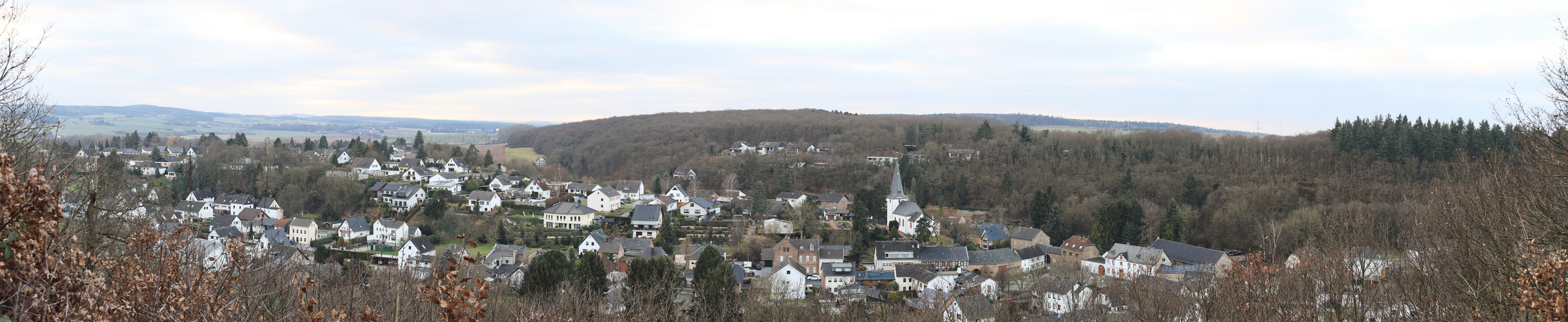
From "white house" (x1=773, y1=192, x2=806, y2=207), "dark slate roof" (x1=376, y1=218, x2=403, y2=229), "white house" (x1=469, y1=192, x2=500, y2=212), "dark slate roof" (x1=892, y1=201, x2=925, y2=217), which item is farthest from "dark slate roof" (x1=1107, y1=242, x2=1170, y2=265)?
"dark slate roof" (x1=376, y1=218, x2=403, y2=229)

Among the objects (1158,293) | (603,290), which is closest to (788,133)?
(603,290)

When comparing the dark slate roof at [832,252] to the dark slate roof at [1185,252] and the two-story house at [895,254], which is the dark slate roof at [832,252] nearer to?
the two-story house at [895,254]

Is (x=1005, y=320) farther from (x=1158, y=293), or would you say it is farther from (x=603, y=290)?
(x=603, y=290)

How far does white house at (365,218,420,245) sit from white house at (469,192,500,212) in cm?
496

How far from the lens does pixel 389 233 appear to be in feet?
96.0

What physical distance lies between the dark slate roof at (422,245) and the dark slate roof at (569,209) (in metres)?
6.22

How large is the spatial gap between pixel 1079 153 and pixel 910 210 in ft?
51.4

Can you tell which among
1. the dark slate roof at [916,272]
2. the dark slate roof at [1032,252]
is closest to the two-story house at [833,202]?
the dark slate roof at [1032,252]

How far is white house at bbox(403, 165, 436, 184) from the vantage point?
136 feet

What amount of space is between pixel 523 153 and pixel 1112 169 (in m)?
49.9

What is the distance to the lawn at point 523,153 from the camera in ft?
213

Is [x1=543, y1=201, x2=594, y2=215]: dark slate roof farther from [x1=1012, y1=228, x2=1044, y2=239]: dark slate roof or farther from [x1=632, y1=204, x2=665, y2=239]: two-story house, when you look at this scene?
[x1=1012, y1=228, x2=1044, y2=239]: dark slate roof

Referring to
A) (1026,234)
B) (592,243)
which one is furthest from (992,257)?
(592,243)

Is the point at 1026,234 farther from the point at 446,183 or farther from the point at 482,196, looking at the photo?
the point at 446,183
